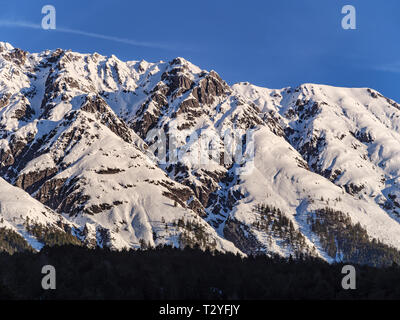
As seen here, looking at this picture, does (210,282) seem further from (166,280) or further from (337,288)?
(337,288)

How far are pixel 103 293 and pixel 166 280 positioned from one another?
22521 mm

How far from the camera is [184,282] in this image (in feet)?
587

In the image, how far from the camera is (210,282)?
17650 cm

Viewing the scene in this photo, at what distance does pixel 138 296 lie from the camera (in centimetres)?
16588

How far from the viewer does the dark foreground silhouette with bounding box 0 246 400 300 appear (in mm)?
162750

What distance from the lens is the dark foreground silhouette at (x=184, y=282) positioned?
16275cm

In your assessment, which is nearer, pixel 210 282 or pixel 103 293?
pixel 103 293
